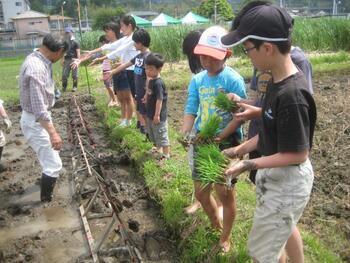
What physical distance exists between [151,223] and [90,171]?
1.08 m

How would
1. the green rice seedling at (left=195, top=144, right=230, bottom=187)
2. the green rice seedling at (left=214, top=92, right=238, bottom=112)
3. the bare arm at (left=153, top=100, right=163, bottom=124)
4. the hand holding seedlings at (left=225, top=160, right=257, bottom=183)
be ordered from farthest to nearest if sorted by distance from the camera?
the bare arm at (left=153, top=100, right=163, bottom=124) → the green rice seedling at (left=214, top=92, right=238, bottom=112) → the green rice seedling at (left=195, top=144, right=230, bottom=187) → the hand holding seedlings at (left=225, top=160, right=257, bottom=183)

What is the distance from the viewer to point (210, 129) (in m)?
3.18

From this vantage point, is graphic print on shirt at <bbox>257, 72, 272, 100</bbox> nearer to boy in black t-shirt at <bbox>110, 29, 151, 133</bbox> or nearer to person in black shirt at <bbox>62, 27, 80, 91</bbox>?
boy in black t-shirt at <bbox>110, 29, 151, 133</bbox>

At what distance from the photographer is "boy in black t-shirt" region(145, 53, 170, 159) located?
18.2ft

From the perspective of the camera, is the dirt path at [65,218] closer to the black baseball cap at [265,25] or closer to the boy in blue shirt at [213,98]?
the boy in blue shirt at [213,98]

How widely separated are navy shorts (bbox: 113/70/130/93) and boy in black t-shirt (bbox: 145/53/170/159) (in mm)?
1845

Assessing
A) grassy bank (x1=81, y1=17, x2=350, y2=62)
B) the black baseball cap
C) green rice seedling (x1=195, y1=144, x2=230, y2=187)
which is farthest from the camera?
grassy bank (x1=81, y1=17, x2=350, y2=62)

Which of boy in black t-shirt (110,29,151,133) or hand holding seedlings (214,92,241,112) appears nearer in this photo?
hand holding seedlings (214,92,241,112)

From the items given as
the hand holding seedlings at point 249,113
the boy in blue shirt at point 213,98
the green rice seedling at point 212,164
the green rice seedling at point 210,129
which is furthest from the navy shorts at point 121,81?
the hand holding seedlings at point 249,113

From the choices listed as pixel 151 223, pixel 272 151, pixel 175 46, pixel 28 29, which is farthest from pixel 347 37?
pixel 28 29

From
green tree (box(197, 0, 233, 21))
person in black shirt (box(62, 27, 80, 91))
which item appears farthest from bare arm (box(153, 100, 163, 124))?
green tree (box(197, 0, 233, 21))

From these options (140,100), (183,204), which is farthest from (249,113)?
(140,100)

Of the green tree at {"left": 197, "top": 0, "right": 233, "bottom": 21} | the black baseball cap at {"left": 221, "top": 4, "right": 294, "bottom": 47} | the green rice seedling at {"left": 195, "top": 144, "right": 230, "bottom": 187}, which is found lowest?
the green tree at {"left": 197, "top": 0, "right": 233, "bottom": 21}

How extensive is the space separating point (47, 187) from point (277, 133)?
11.9 feet
